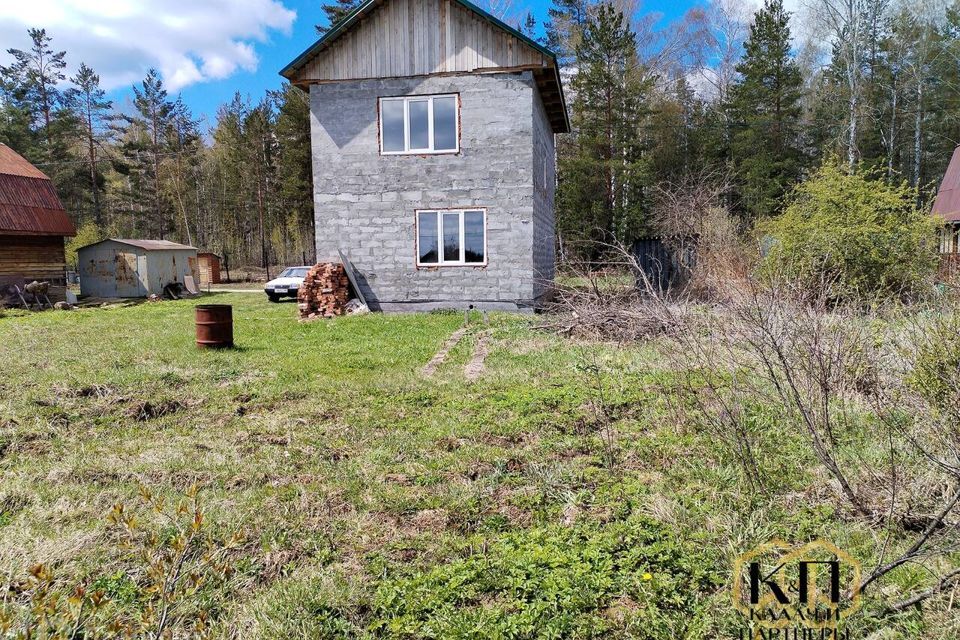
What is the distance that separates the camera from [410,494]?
421 centimetres

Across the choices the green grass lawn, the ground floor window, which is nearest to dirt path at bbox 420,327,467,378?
the green grass lawn

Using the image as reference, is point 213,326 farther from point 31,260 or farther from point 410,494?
point 31,260

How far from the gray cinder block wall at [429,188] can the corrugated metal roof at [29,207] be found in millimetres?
12029

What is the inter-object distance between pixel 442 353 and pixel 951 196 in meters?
19.3

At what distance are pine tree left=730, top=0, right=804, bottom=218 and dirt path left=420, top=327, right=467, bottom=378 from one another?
23835 millimetres

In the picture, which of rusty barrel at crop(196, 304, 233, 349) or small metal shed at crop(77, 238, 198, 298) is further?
small metal shed at crop(77, 238, 198, 298)

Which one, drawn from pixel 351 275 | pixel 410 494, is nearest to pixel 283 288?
pixel 351 275

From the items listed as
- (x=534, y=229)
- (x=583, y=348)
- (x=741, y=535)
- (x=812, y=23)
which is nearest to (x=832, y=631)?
(x=741, y=535)

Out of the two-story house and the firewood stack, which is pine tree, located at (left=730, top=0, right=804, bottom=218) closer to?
the two-story house

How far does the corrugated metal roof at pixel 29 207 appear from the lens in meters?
19.7

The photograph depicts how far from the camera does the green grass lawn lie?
9.58ft

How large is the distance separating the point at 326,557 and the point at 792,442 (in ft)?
12.5

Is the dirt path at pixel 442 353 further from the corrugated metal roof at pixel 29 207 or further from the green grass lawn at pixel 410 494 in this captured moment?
the corrugated metal roof at pixel 29 207

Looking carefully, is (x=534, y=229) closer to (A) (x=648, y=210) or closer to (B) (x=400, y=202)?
(B) (x=400, y=202)
